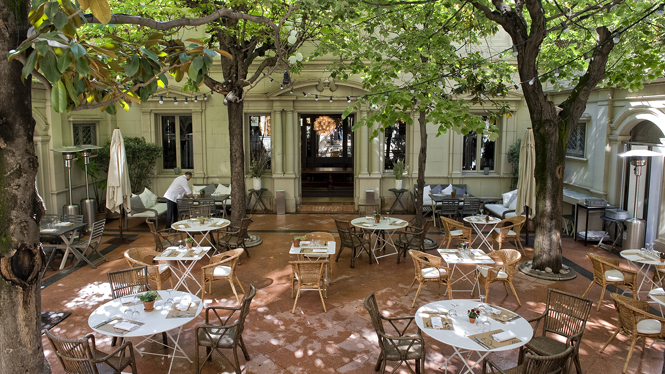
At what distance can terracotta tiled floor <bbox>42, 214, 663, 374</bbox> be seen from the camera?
5.96m

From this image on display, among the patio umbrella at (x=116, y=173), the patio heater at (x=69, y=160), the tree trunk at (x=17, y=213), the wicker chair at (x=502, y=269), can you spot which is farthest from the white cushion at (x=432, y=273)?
the patio heater at (x=69, y=160)

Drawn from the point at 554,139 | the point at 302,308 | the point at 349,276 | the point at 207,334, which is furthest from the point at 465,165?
the point at 207,334

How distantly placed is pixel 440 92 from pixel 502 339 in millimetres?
4931

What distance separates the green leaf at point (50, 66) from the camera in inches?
113

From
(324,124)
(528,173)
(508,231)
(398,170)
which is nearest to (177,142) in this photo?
(324,124)

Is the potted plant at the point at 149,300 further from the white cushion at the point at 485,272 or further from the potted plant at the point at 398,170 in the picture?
the potted plant at the point at 398,170

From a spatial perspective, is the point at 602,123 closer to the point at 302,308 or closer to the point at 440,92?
the point at 440,92

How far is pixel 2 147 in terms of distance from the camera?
322cm

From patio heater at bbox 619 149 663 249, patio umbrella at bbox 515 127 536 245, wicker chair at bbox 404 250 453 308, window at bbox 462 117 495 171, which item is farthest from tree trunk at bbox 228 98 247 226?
patio heater at bbox 619 149 663 249

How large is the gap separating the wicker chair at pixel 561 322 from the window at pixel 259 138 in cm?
1141

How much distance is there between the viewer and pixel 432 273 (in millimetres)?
7812

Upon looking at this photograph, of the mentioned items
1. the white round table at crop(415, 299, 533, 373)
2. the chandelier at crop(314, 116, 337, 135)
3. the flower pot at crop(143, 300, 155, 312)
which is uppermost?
the chandelier at crop(314, 116, 337, 135)

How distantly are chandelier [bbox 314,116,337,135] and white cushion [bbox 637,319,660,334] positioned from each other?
1459cm

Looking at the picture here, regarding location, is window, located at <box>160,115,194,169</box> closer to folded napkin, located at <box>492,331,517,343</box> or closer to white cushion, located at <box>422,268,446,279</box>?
white cushion, located at <box>422,268,446,279</box>
